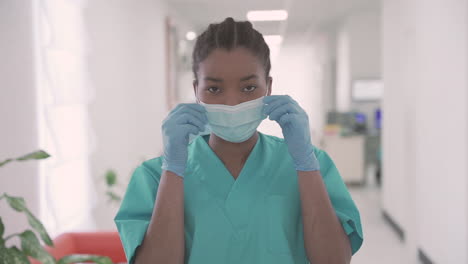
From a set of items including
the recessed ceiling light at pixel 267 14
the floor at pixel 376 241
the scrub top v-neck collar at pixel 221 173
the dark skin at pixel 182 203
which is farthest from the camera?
the floor at pixel 376 241

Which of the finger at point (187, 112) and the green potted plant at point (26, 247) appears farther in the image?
the green potted plant at point (26, 247)

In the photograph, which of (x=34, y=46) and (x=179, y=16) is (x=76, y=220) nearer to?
(x=34, y=46)

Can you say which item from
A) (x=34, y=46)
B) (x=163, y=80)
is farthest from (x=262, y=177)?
(x=163, y=80)

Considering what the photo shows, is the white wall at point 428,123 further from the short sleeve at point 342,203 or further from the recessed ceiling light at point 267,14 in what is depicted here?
the short sleeve at point 342,203

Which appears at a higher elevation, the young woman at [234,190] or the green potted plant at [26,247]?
the young woman at [234,190]

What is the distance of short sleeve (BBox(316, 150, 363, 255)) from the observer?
3.07 ft

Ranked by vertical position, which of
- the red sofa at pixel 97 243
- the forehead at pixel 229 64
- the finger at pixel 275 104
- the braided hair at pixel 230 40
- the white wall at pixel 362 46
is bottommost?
the red sofa at pixel 97 243

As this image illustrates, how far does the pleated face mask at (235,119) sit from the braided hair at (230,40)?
84 millimetres

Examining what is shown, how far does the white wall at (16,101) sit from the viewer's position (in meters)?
2.11

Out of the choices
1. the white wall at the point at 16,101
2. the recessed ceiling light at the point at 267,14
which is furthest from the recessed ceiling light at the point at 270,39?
the white wall at the point at 16,101

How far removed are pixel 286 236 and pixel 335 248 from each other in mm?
103

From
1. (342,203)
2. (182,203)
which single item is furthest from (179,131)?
(342,203)

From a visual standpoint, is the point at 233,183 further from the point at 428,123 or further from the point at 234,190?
the point at 428,123

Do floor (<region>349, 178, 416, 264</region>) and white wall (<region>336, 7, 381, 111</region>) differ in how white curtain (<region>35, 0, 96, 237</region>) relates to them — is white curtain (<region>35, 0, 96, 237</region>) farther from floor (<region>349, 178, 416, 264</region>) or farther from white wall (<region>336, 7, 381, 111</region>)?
white wall (<region>336, 7, 381, 111</region>)
